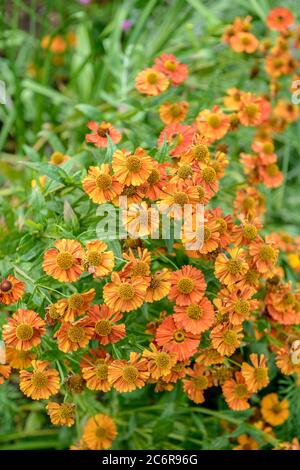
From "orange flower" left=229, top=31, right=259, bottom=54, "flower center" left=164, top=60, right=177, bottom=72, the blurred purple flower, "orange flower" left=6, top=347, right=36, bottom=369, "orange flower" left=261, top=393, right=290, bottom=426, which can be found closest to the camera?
"orange flower" left=6, top=347, right=36, bottom=369

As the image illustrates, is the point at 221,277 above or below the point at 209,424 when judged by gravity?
above

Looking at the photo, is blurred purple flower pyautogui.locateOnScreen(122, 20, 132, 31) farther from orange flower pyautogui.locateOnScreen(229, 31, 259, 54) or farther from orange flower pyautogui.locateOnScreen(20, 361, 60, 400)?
orange flower pyautogui.locateOnScreen(20, 361, 60, 400)

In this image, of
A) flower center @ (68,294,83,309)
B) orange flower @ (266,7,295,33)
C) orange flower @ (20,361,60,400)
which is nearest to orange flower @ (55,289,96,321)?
flower center @ (68,294,83,309)

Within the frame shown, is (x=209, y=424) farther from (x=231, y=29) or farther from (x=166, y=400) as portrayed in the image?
(x=231, y=29)

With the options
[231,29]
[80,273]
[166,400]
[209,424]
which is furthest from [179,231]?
[231,29]

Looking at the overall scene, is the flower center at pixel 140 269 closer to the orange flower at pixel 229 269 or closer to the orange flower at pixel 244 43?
the orange flower at pixel 229 269

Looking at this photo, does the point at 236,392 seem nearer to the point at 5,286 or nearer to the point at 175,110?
the point at 5,286

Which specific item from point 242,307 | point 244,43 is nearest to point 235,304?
point 242,307
